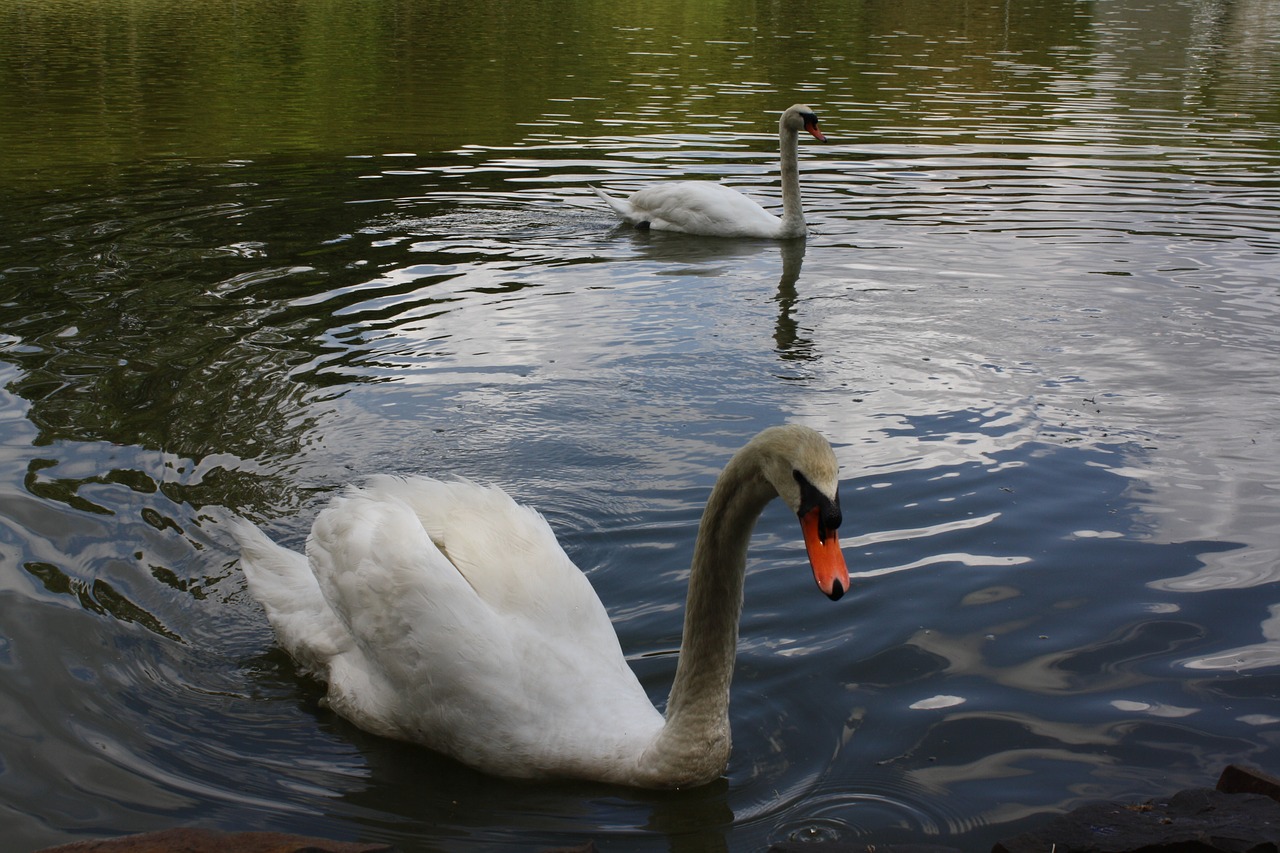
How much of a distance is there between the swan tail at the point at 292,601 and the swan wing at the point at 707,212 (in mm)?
8792

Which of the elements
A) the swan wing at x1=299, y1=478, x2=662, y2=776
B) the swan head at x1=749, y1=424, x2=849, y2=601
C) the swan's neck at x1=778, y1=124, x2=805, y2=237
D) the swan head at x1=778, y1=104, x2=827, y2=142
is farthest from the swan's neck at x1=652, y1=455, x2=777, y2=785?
the swan head at x1=778, y1=104, x2=827, y2=142

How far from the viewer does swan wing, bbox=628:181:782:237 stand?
1380 centimetres

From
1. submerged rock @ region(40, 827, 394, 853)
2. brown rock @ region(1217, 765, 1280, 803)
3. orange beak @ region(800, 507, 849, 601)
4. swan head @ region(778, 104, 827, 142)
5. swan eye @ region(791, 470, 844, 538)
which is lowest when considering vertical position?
brown rock @ region(1217, 765, 1280, 803)

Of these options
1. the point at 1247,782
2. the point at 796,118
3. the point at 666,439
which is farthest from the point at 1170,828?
the point at 796,118

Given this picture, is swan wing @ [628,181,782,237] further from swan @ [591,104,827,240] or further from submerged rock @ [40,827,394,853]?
submerged rock @ [40,827,394,853]

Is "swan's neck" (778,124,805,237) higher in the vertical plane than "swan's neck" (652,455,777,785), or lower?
higher

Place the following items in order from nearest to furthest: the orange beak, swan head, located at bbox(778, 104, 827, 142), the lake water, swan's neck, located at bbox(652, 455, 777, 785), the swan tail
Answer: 1. the orange beak
2. swan's neck, located at bbox(652, 455, 777, 785)
3. the lake water
4. the swan tail
5. swan head, located at bbox(778, 104, 827, 142)

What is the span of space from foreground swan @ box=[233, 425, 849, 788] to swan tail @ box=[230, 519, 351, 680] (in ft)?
0.05

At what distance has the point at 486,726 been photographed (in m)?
4.47

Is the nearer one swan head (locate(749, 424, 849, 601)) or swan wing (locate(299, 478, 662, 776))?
swan head (locate(749, 424, 849, 601))

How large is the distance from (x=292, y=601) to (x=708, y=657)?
2.01 meters

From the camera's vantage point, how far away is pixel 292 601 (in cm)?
542

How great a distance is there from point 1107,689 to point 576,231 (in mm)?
9837

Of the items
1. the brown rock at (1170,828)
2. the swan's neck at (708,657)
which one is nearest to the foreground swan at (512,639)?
the swan's neck at (708,657)
